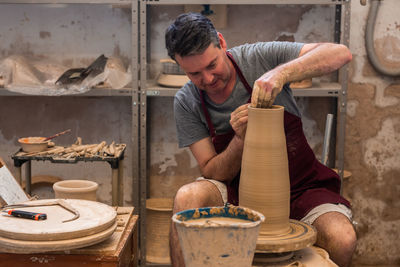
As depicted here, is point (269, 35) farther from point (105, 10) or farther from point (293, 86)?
point (105, 10)

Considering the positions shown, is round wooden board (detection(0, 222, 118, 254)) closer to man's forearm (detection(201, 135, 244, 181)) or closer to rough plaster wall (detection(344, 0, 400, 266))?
man's forearm (detection(201, 135, 244, 181))

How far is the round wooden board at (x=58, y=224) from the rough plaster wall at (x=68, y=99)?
5.77 feet

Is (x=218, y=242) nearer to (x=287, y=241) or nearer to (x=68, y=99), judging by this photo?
(x=287, y=241)

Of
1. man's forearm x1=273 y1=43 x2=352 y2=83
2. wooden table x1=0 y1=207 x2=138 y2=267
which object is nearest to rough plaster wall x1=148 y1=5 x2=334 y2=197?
man's forearm x1=273 y1=43 x2=352 y2=83

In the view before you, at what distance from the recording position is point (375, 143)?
12.1ft

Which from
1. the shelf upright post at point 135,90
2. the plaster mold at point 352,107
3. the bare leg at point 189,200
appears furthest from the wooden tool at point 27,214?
the plaster mold at point 352,107

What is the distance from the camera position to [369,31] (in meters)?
3.50

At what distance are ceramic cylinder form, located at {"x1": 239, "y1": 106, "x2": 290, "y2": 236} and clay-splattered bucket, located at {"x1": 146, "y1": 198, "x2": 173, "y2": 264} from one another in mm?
1661

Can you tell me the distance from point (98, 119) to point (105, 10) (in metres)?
0.76

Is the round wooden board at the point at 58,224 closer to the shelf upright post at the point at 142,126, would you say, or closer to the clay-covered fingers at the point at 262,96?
the clay-covered fingers at the point at 262,96

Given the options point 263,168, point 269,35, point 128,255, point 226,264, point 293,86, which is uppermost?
point 269,35

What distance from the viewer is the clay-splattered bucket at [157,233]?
345 cm

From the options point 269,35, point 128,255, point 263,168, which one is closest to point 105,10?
point 269,35

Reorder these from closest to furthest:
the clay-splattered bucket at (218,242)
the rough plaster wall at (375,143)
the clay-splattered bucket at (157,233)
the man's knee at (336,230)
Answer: the clay-splattered bucket at (218,242) → the man's knee at (336,230) → the clay-splattered bucket at (157,233) → the rough plaster wall at (375,143)
